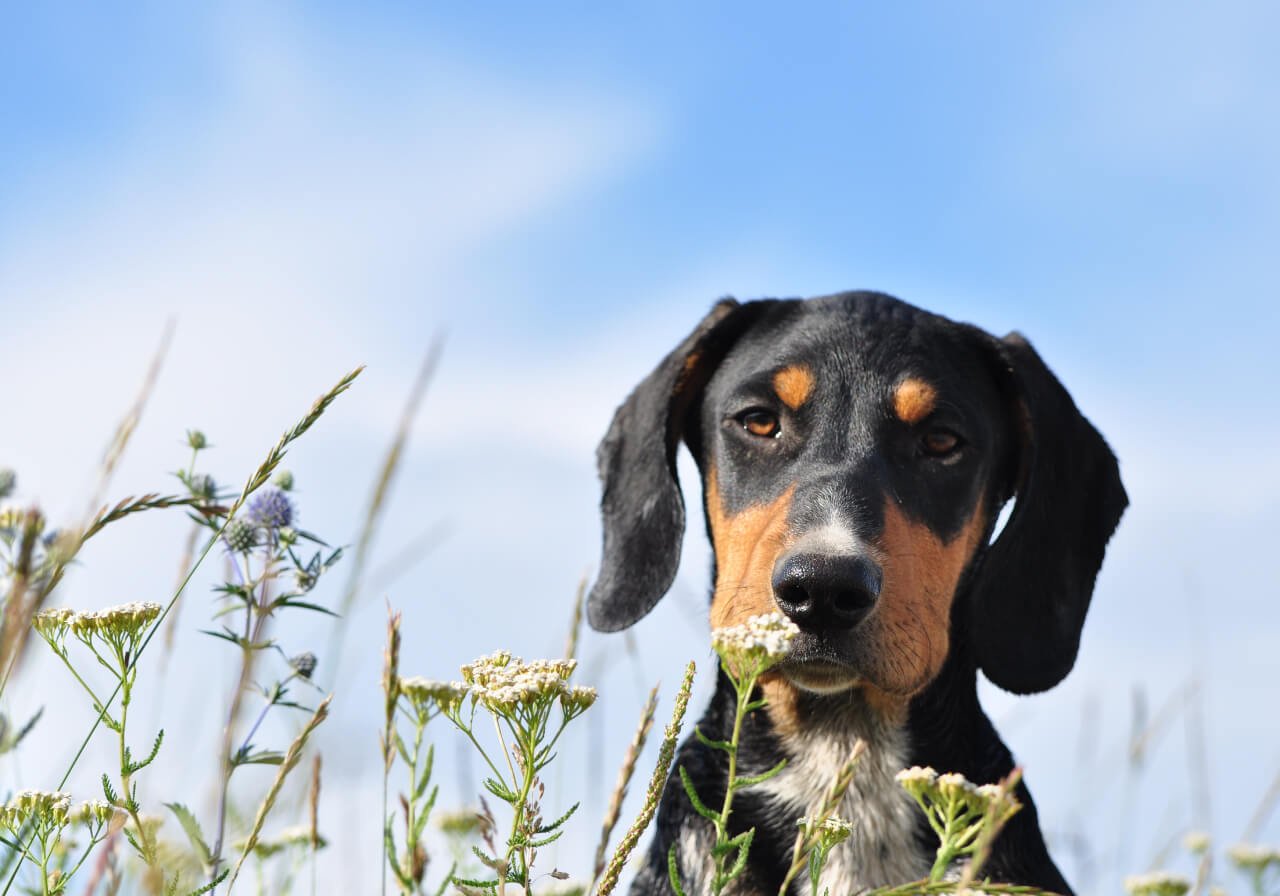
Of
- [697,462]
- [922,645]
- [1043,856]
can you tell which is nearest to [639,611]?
[697,462]

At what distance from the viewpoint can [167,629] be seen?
10.2 feet

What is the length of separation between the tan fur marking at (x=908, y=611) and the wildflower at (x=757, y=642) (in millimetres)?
1411

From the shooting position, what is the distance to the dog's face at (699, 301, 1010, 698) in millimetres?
3188

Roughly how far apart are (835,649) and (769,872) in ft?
2.72

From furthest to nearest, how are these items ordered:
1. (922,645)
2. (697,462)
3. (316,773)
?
1. (697,462)
2. (922,645)
3. (316,773)

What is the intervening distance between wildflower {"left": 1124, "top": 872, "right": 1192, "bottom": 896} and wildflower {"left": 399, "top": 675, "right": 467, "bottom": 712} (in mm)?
2889

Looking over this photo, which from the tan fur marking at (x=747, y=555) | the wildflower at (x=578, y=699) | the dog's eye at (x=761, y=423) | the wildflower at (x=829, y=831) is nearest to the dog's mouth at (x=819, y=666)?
the tan fur marking at (x=747, y=555)

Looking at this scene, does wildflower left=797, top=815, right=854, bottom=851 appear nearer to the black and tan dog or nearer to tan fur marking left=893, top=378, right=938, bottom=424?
the black and tan dog

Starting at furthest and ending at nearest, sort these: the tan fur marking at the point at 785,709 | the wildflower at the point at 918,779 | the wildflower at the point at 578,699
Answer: the tan fur marking at the point at 785,709, the wildflower at the point at 578,699, the wildflower at the point at 918,779

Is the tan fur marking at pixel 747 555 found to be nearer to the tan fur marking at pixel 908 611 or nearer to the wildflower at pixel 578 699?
the tan fur marking at pixel 908 611

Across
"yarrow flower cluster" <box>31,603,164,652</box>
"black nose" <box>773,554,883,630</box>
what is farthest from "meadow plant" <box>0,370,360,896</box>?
"black nose" <box>773,554,883,630</box>

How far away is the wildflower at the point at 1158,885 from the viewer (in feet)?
12.5

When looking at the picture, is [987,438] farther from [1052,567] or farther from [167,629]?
[167,629]

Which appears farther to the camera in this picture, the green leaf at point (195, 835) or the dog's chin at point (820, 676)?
the dog's chin at point (820, 676)
